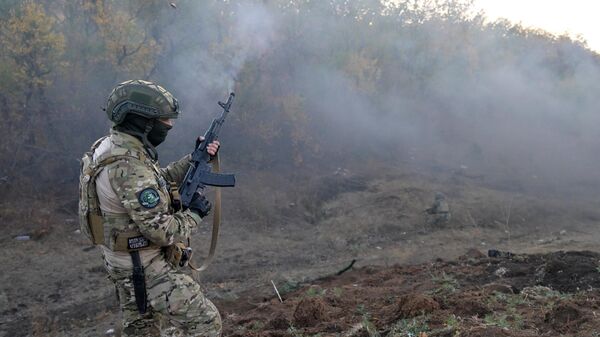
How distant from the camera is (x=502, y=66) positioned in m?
22.4

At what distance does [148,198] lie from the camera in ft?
9.43

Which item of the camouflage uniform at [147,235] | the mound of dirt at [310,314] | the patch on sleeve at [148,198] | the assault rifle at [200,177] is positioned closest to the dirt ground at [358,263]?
the mound of dirt at [310,314]

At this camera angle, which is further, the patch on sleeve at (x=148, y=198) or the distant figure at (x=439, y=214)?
the distant figure at (x=439, y=214)

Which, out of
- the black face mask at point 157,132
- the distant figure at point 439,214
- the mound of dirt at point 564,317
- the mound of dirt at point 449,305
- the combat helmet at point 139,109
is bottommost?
the distant figure at point 439,214

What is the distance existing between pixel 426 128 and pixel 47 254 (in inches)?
558

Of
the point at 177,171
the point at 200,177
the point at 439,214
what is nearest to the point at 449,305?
the point at 200,177

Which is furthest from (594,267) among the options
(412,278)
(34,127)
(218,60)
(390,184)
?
(34,127)

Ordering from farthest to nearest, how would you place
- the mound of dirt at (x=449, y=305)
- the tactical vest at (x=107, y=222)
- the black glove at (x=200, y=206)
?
the mound of dirt at (x=449, y=305), the black glove at (x=200, y=206), the tactical vest at (x=107, y=222)

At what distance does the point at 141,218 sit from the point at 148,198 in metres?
0.12

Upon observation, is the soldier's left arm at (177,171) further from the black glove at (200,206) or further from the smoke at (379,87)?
the smoke at (379,87)

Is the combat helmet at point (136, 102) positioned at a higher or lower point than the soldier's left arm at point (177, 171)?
higher

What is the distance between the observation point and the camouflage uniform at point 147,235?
289 centimetres

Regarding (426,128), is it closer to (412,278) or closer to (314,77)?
(314,77)

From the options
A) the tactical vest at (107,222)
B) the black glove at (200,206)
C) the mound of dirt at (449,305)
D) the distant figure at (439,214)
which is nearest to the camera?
the tactical vest at (107,222)
